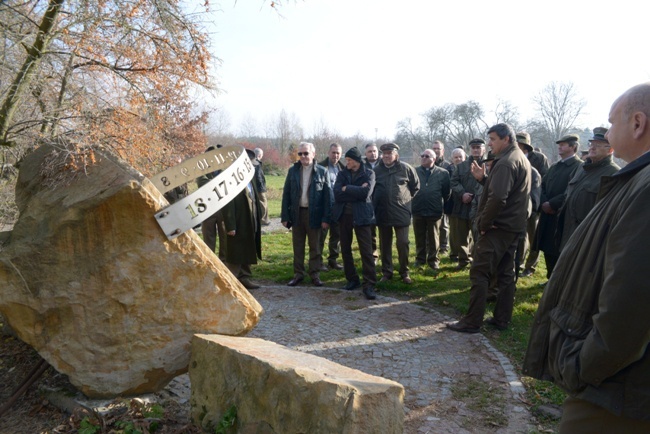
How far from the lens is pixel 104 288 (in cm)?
356

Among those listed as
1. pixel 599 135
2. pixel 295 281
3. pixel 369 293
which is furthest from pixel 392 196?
pixel 599 135

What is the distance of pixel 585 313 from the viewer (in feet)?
6.66

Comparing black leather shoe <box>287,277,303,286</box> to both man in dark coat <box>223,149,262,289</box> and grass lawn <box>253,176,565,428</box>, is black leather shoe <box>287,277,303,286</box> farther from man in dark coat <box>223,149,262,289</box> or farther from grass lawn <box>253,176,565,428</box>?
man in dark coat <box>223,149,262,289</box>

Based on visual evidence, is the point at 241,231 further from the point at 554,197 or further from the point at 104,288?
the point at 554,197

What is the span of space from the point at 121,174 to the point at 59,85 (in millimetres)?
1929

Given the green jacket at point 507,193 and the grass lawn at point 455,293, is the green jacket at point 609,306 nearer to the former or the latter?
the grass lawn at point 455,293

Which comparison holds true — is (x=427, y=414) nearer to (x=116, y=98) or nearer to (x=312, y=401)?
(x=312, y=401)

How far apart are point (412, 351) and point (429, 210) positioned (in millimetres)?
4336

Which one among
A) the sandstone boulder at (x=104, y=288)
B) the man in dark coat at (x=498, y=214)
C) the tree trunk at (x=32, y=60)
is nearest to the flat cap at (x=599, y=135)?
the man in dark coat at (x=498, y=214)

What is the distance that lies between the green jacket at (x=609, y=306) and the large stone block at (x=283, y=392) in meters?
0.96

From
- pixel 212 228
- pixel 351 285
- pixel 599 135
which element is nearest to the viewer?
pixel 599 135

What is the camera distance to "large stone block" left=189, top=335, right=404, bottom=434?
257 cm

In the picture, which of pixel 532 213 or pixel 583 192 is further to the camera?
pixel 532 213

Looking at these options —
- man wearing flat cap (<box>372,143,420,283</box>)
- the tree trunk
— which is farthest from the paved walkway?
the tree trunk
